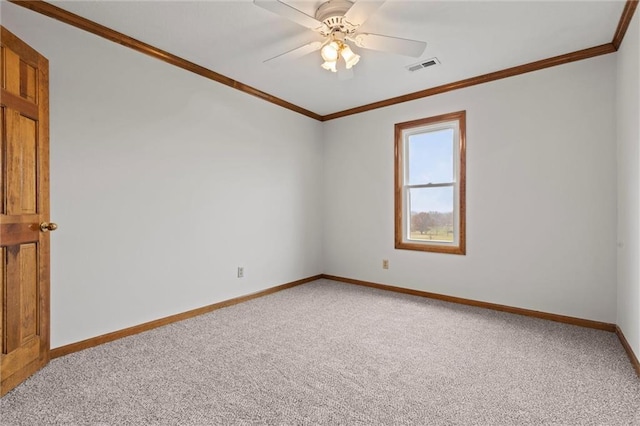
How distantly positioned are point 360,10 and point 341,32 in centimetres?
38

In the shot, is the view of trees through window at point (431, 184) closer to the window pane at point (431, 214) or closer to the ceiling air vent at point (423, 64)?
the window pane at point (431, 214)

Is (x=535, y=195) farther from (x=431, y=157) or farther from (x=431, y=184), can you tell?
(x=431, y=157)

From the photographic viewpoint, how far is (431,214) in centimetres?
394

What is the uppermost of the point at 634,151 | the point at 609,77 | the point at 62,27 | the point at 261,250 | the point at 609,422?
the point at 62,27

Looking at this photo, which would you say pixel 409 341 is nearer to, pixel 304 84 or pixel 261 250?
pixel 261 250

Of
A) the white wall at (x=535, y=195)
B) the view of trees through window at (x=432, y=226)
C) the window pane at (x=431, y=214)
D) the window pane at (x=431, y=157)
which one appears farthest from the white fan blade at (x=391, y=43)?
the view of trees through window at (x=432, y=226)

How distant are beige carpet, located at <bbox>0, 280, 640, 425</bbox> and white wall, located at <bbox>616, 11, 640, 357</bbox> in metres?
0.33

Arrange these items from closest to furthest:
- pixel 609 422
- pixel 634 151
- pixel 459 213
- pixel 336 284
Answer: pixel 609 422
pixel 634 151
pixel 459 213
pixel 336 284

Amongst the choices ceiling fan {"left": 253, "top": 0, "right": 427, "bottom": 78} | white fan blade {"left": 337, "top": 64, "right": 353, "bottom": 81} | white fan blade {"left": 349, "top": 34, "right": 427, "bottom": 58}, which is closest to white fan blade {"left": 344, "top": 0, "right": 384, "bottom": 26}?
ceiling fan {"left": 253, "top": 0, "right": 427, "bottom": 78}

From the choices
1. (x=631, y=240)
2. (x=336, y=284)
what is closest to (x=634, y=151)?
(x=631, y=240)

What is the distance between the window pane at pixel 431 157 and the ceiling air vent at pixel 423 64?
890mm

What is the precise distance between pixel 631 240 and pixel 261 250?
3368 mm

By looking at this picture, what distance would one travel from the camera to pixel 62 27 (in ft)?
7.68

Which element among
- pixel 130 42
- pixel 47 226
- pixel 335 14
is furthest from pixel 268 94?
pixel 47 226
